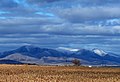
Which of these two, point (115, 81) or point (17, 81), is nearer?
point (17, 81)

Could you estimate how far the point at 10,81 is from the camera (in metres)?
61.3

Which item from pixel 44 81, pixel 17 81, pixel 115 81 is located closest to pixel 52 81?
pixel 44 81

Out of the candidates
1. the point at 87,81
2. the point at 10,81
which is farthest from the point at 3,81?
the point at 87,81

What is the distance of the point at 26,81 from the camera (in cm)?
6147

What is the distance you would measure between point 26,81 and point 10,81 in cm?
266

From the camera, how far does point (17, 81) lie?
61.4m

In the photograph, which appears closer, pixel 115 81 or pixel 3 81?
pixel 3 81

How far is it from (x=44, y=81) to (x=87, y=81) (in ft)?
25.6

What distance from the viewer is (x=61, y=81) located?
62.8 metres

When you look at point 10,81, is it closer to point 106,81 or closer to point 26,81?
point 26,81

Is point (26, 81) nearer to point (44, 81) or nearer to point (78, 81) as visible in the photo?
point (44, 81)

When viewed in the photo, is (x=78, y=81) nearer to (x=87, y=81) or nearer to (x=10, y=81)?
(x=87, y=81)

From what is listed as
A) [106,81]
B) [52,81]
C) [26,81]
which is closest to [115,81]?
[106,81]

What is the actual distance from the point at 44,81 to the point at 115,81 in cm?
1283
